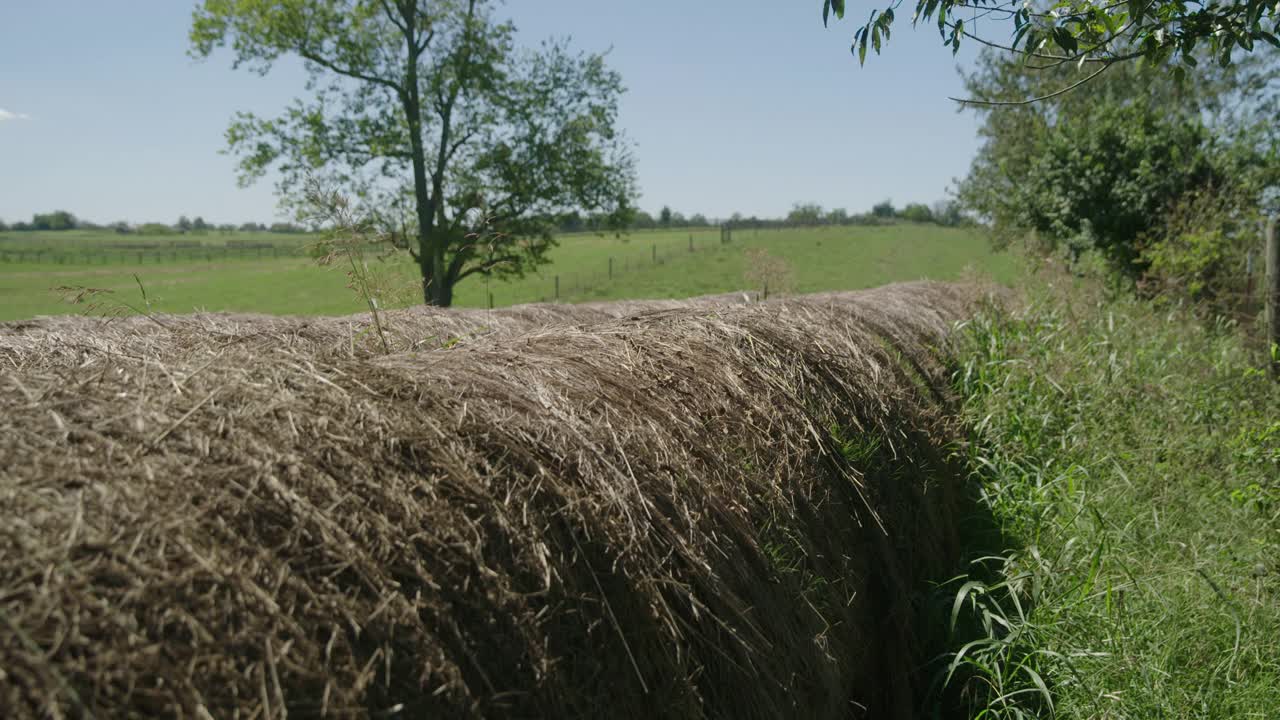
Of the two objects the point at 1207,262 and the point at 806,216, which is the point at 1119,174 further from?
the point at 806,216

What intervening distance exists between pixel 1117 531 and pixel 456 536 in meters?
3.63

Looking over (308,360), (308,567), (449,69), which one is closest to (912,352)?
(308,360)

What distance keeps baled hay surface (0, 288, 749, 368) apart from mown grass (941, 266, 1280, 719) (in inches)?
83.7

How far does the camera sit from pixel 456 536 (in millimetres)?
1878

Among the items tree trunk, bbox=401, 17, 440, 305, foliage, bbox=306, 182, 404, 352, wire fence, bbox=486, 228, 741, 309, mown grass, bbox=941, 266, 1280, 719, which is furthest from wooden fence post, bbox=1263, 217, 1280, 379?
wire fence, bbox=486, 228, 741, 309

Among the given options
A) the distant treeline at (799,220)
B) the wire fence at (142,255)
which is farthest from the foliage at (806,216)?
the wire fence at (142,255)

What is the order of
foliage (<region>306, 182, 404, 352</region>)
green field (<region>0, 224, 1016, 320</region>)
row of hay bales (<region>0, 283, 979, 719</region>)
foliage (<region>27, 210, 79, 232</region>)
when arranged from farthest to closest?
1. foliage (<region>27, 210, 79, 232</region>)
2. green field (<region>0, 224, 1016, 320</region>)
3. foliage (<region>306, 182, 404, 352</region>)
4. row of hay bales (<region>0, 283, 979, 719</region>)

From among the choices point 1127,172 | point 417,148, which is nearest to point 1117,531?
point 1127,172

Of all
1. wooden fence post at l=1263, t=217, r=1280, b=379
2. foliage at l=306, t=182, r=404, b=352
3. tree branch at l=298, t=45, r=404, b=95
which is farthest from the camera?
tree branch at l=298, t=45, r=404, b=95

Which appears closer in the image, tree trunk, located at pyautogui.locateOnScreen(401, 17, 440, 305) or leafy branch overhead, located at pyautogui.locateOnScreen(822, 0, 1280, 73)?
leafy branch overhead, located at pyautogui.locateOnScreen(822, 0, 1280, 73)

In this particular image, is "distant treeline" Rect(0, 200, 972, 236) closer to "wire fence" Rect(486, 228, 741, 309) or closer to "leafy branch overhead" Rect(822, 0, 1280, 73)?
"wire fence" Rect(486, 228, 741, 309)

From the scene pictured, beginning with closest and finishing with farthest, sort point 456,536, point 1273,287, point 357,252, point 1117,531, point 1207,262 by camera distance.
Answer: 1. point 456,536
2. point 357,252
3. point 1117,531
4. point 1273,287
5. point 1207,262

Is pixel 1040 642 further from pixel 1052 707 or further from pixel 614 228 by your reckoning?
pixel 614 228

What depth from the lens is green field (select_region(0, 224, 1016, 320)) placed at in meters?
40.3
